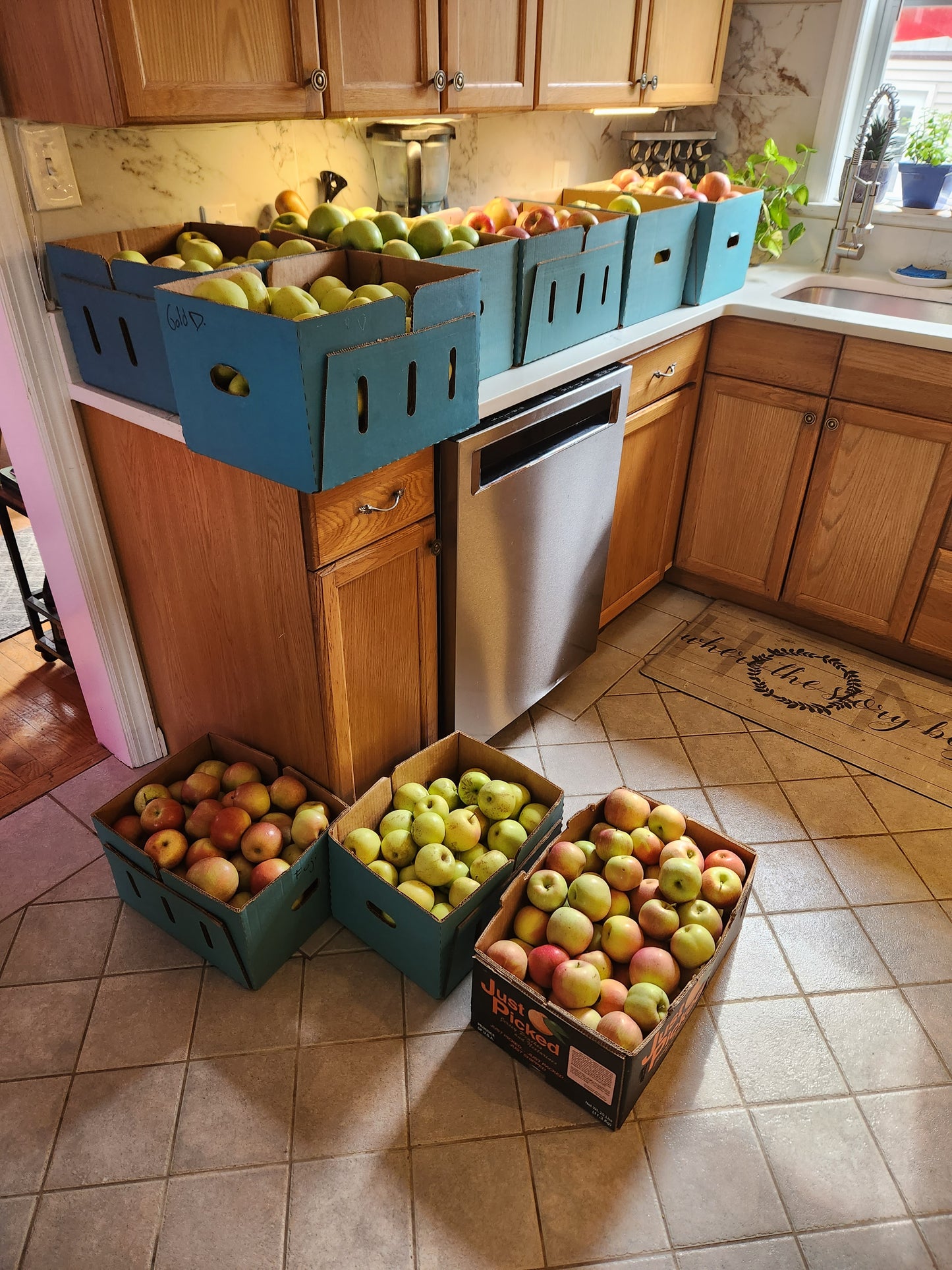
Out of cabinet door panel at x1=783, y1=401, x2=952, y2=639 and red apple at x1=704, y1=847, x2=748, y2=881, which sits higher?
cabinet door panel at x1=783, y1=401, x2=952, y2=639

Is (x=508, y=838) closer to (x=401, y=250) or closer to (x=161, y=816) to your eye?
(x=161, y=816)

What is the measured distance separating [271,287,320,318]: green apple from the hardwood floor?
51.5 inches

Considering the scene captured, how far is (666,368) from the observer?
90.3 inches

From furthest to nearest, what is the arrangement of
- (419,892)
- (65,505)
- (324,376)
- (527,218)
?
(527,218), (65,505), (419,892), (324,376)

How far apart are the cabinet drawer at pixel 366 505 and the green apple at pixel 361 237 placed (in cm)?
42

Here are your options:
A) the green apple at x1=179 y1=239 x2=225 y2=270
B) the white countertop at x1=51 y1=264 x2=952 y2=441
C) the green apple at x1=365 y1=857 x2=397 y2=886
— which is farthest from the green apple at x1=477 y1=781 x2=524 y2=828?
the green apple at x1=179 y1=239 x2=225 y2=270

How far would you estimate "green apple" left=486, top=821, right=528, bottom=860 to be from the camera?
1656 millimetres

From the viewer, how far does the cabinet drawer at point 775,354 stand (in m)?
2.31

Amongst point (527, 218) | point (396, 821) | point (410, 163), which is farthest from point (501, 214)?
point (396, 821)

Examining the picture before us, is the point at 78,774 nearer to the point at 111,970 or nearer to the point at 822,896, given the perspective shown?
the point at 111,970

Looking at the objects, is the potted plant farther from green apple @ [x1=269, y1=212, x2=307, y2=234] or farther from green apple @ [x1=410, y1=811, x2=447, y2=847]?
green apple @ [x1=410, y1=811, x2=447, y2=847]

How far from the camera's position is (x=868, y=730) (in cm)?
228

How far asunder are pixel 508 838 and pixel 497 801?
75 millimetres

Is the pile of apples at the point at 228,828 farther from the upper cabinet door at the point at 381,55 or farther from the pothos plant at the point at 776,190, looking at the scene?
the pothos plant at the point at 776,190
